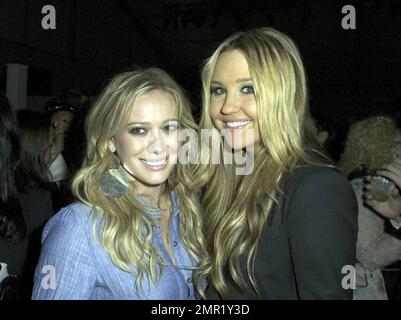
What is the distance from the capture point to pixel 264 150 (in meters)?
1.51

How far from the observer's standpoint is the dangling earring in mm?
1520

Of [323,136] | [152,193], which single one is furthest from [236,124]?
[323,136]

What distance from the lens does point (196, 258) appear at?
5.20 feet

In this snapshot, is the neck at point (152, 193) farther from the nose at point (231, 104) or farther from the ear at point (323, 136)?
the ear at point (323, 136)

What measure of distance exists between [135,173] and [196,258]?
0.38 metres

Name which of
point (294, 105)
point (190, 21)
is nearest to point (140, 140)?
point (294, 105)

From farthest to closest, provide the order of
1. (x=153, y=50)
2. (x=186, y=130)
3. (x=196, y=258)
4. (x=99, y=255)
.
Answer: (x=153, y=50)
(x=186, y=130)
(x=196, y=258)
(x=99, y=255)

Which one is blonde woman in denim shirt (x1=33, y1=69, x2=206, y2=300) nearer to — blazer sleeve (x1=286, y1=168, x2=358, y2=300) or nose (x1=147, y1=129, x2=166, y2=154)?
nose (x1=147, y1=129, x2=166, y2=154)

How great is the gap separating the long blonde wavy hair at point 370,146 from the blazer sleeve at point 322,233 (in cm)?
113

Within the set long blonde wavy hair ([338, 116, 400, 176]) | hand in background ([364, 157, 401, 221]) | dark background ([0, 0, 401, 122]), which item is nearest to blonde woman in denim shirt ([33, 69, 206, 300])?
hand in background ([364, 157, 401, 221])

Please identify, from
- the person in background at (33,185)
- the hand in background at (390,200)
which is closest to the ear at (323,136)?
the hand in background at (390,200)

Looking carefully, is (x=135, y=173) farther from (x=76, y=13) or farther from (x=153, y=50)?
(x=153, y=50)

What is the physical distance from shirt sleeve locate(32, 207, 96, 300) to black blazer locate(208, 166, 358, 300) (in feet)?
1.74

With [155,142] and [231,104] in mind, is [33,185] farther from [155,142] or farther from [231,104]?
[231,104]
